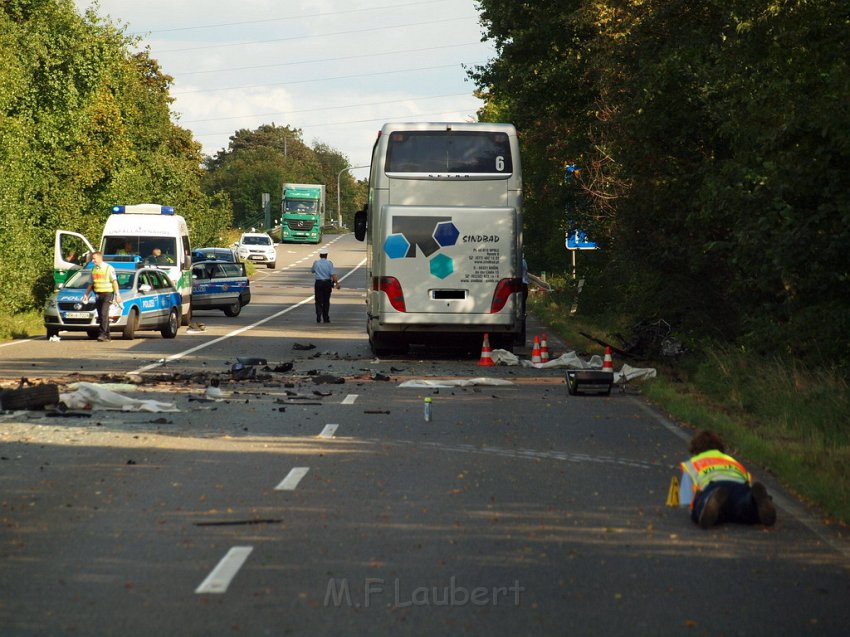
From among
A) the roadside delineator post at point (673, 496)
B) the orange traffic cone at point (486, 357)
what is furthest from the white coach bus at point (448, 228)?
the roadside delineator post at point (673, 496)

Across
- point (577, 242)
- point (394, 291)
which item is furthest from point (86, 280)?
point (577, 242)

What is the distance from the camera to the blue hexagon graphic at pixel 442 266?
75.2 feet

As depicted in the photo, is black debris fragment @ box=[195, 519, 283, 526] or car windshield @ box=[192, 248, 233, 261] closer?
black debris fragment @ box=[195, 519, 283, 526]

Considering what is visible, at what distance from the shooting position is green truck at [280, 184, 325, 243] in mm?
96875

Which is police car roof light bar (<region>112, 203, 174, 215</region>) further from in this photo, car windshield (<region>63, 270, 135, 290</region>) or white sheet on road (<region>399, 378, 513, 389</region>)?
white sheet on road (<region>399, 378, 513, 389</region>)

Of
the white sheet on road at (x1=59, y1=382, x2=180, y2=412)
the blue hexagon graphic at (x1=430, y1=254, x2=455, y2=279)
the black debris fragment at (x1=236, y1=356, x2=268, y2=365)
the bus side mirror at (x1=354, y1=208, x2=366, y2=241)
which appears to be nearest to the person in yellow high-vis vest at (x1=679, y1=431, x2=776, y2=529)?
the white sheet on road at (x1=59, y1=382, x2=180, y2=412)

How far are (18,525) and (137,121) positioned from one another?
6307 cm

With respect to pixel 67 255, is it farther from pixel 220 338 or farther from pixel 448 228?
pixel 448 228

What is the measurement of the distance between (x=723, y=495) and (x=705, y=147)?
1387 centimetres

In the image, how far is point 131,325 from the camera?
29.3m

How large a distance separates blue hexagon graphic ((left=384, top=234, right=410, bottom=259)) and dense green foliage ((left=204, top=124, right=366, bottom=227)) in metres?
106

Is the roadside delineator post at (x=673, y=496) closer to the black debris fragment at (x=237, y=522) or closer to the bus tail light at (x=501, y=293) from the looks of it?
the black debris fragment at (x=237, y=522)

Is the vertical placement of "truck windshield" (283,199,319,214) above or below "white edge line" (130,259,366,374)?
above

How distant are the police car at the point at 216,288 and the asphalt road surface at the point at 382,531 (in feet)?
80.7
